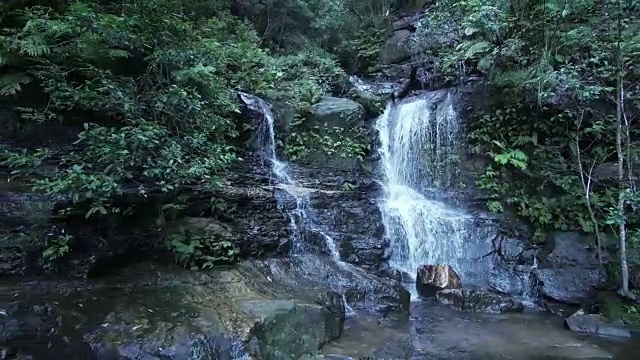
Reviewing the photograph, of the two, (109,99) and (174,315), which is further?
(109,99)

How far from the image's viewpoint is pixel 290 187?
943 cm

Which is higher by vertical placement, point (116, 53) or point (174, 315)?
point (116, 53)

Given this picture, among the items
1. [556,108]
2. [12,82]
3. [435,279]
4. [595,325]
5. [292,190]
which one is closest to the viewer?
[12,82]

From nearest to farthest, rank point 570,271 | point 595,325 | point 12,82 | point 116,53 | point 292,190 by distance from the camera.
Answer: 1. point 12,82
2. point 595,325
3. point 116,53
4. point 570,271
5. point 292,190

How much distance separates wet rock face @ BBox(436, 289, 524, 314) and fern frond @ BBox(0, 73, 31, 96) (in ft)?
24.3

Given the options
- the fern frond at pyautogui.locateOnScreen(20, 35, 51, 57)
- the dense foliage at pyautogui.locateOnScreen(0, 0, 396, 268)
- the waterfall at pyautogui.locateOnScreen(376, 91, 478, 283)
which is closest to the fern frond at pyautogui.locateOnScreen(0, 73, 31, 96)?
the dense foliage at pyautogui.locateOnScreen(0, 0, 396, 268)

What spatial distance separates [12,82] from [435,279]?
24.3ft

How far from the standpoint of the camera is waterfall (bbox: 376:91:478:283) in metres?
9.12

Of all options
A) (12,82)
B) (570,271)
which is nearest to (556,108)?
(570,271)

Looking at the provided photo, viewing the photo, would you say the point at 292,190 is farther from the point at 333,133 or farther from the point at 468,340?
the point at 468,340

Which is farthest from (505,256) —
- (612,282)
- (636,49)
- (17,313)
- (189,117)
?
(17,313)

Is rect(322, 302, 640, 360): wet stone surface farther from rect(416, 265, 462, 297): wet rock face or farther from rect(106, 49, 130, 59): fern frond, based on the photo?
rect(106, 49, 130, 59): fern frond

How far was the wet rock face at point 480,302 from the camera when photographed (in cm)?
739

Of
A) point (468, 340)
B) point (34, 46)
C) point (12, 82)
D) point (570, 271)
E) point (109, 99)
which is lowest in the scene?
point (468, 340)
